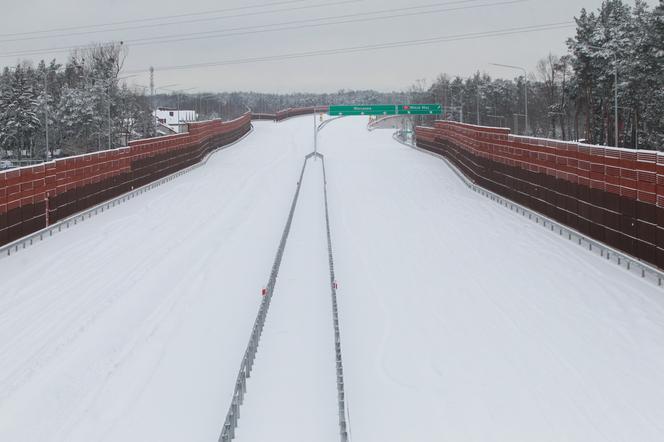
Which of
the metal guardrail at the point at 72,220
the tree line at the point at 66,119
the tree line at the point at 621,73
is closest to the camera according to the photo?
the metal guardrail at the point at 72,220

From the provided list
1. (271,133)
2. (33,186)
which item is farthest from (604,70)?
(33,186)

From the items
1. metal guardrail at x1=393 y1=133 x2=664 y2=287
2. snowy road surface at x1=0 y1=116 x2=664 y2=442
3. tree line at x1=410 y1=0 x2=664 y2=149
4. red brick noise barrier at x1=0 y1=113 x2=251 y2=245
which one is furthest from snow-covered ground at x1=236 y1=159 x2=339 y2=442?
tree line at x1=410 y1=0 x2=664 y2=149

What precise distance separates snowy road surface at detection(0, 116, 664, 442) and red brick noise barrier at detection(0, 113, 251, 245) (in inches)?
62.7

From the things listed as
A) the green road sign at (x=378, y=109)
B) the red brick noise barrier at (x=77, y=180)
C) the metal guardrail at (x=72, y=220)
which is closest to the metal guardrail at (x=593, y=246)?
the metal guardrail at (x=72, y=220)

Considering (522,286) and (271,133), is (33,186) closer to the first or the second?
(522,286)

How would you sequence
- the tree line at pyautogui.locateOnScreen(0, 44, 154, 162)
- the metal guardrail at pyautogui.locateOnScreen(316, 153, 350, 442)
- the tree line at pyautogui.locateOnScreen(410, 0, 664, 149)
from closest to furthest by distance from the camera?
the metal guardrail at pyautogui.locateOnScreen(316, 153, 350, 442), the tree line at pyautogui.locateOnScreen(410, 0, 664, 149), the tree line at pyautogui.locateOnScreen(0, 44, 154, 162)

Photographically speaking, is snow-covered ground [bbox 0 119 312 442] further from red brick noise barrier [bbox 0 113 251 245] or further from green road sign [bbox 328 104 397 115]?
green road sign [bbox 328 104 397 115]

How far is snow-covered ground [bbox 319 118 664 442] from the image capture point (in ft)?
37.9

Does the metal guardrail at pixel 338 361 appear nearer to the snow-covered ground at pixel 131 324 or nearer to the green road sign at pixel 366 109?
the snow-covered ground at pixel 131 324

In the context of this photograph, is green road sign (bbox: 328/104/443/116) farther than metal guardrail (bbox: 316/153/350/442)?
Yes

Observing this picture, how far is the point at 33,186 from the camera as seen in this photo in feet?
93.5

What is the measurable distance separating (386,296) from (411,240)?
338 inches

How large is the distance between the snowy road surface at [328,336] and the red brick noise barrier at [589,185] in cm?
106

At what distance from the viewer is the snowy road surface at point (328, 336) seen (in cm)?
1162
